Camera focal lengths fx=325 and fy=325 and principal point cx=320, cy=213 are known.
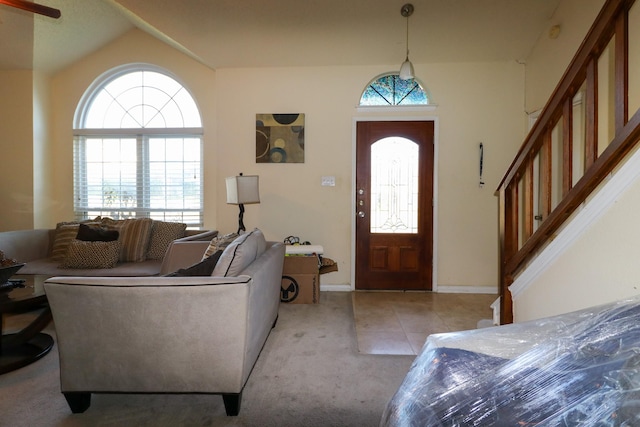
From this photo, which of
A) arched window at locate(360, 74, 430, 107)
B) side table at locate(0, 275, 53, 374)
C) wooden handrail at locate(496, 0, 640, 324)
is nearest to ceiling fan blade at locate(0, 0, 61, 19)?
side table at locate(0, 275, 53, 374)

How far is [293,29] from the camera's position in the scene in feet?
10.8

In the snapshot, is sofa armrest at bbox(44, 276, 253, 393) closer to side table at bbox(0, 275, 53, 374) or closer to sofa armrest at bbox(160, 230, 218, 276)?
side table at bbox(0, 275, 53, 374)

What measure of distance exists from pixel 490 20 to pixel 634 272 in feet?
9.75

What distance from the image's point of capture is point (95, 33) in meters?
3.88

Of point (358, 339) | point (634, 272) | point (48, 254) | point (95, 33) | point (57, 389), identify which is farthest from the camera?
point (95, 33)

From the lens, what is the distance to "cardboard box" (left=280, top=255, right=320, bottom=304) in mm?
3395

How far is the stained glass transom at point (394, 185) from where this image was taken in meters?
3.86

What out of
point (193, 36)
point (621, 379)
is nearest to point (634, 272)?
point (621, 379)

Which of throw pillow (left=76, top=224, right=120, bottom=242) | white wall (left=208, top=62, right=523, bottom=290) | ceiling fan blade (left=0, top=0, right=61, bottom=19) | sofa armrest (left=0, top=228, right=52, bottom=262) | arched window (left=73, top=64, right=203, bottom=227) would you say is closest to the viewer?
ceiling fan blade (left=0, top=0, right=61, bottom=19)

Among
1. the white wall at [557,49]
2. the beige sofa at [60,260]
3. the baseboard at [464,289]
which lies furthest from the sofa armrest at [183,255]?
the white wall at [557,49]

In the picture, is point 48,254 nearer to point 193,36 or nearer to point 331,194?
point 193,36

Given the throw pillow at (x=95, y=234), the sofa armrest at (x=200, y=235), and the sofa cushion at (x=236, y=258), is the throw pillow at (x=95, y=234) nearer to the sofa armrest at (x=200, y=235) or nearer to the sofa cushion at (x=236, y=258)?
the sofa armrest at (x=200, y=235)

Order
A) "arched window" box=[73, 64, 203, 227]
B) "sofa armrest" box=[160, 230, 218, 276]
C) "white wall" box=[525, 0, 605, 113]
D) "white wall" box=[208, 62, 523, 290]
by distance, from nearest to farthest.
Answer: "white wall" box=[525, 0, 605, 113]
"sofa armrest" box=[160, 230, 218, 276]
"white wall" box=[208, 62, 523, 290]
"arched window" box=[73, 64, 203, 227]

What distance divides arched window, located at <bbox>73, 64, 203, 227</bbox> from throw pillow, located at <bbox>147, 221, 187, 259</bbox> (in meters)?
0.61
